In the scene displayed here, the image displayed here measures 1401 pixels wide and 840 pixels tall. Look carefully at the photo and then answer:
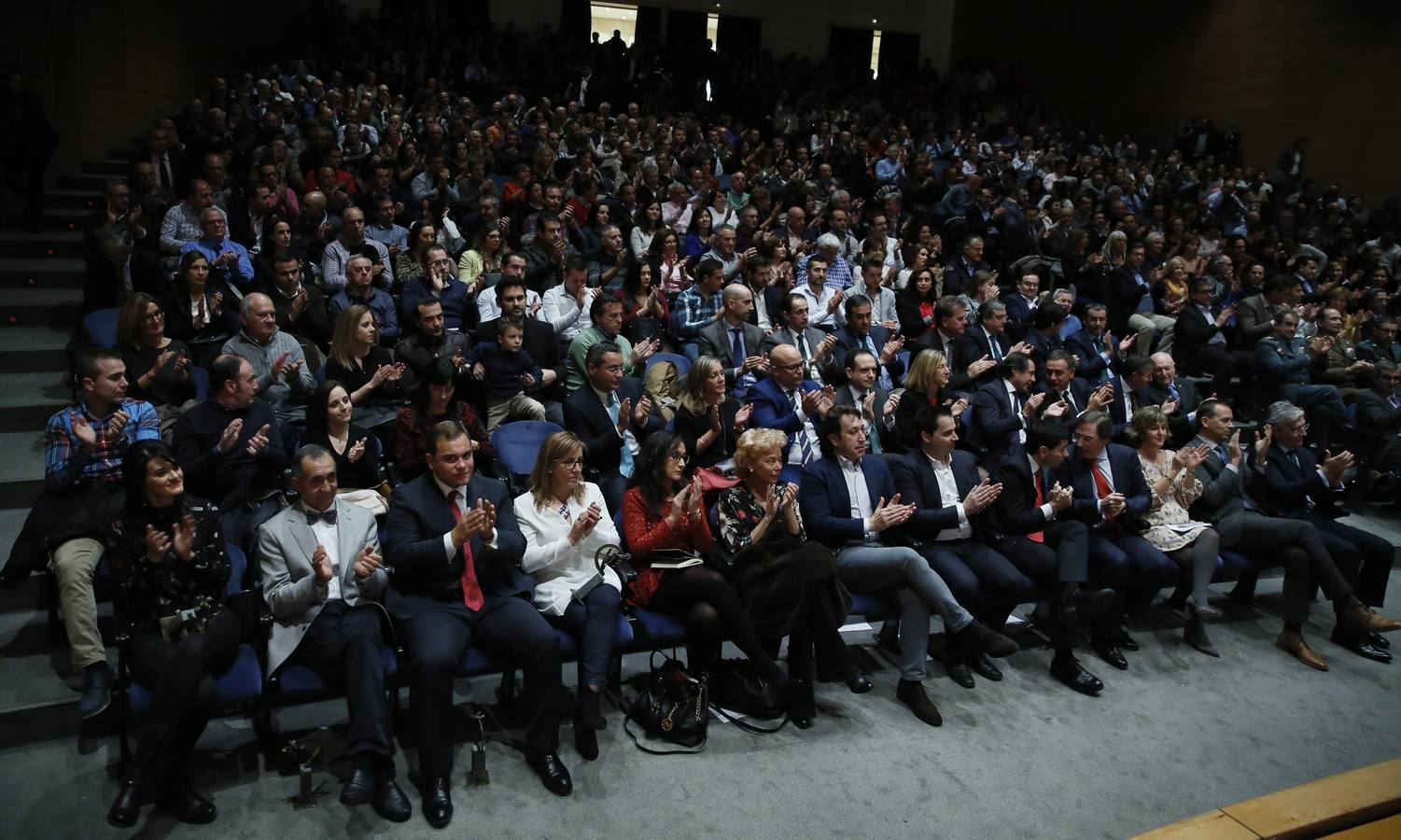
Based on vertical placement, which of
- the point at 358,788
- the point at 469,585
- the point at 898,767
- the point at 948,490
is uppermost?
the point at 948,490

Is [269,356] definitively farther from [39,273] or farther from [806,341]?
[806,341]

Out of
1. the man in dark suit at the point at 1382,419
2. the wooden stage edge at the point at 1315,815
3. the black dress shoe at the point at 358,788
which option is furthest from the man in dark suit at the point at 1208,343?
the black dress shoe at the point at 358,788

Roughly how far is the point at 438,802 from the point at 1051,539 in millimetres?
3038

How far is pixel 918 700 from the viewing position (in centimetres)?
405

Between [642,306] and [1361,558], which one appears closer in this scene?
[1361,558]

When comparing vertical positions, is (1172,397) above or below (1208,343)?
below

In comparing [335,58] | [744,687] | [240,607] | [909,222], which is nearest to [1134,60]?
[909,222]

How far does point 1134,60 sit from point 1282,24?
2.68 meters

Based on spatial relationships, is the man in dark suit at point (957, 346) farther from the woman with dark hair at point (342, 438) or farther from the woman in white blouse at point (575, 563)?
the woman with dark hair at point (342, 438)

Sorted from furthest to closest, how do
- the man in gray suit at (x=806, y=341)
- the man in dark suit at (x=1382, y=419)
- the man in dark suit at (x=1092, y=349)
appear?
the man in dark suit at (x=1092, y=349)
the man in dark suit at (x=1382, y=419)
the man in gray suit at (x=806, y=341)

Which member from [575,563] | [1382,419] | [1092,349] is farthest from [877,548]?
[1382,419]

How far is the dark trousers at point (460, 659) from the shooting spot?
125 inches

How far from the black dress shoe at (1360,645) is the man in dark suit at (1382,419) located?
7.96ft

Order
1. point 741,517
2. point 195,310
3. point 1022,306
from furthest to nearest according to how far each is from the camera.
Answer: point 1022,306 → point 195,310 → point 741,517
